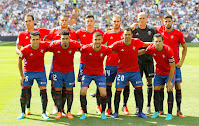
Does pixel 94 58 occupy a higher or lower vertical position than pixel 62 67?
higher

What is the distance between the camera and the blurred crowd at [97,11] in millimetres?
38750

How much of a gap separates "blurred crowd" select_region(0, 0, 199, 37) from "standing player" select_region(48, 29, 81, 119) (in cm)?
3138

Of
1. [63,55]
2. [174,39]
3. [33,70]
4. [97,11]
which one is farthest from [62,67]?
[97,11]

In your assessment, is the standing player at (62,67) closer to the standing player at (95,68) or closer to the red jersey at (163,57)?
the standing player at (95,68)

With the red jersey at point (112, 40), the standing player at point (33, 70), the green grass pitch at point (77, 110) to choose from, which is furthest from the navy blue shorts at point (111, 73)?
the standing player at point (33, 70)

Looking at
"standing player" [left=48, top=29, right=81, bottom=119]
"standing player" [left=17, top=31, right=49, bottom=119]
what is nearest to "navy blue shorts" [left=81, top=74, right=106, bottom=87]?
"standing player" [left=48, top=29, right=81, bottom=119]

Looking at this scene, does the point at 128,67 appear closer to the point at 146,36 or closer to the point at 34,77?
the point at 146,36

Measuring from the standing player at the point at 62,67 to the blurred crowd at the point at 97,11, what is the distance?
3138cm

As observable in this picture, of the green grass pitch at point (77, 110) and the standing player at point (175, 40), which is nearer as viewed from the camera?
the green grass pitch at point (77, 110)

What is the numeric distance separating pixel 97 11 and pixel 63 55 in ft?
111

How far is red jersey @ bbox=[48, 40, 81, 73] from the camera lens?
6891mm

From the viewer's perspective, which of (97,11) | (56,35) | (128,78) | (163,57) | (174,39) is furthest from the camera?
(97,11)

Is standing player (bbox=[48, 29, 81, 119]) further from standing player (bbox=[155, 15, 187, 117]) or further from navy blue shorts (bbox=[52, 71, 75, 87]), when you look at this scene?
standing player (bbox=[155, 15, 187, 117])

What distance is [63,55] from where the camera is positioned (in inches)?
272
